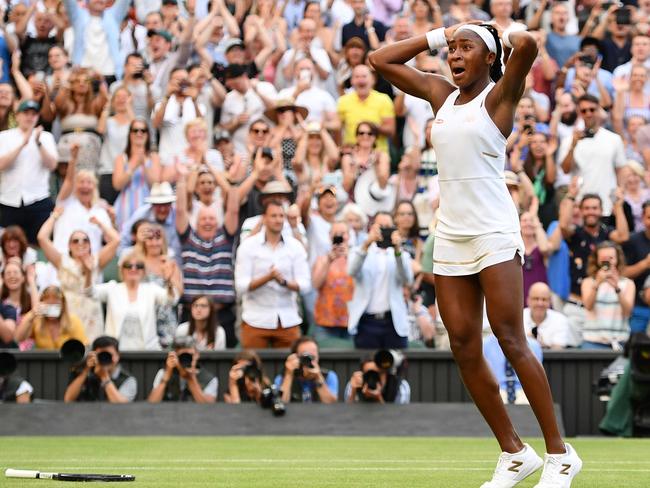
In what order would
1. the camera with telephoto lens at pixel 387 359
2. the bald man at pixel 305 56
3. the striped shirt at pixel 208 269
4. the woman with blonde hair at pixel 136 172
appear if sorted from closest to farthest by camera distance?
the camera with telephoto lens at pixel 387 359 < the striped shirt at pixel 208 269 < the woman with blonde hair at pixel 136 172 < the bald man at pixel 305 56

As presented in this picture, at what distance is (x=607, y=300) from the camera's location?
14320 mm

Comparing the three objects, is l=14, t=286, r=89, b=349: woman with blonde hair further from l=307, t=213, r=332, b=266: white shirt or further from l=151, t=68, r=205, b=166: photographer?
l=151, t=68, r=205, b=166: photographer

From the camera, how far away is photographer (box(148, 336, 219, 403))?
43.3 feet

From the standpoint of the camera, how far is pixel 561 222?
15719mm

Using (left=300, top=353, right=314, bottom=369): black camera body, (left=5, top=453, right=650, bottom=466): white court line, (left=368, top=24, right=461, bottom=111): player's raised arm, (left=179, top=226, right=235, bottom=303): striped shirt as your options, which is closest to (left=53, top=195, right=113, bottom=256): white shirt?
(left=179, top=226, right=235, bottom=303): striped shirt

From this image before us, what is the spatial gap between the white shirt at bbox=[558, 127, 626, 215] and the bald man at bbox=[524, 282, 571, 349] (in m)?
2.52

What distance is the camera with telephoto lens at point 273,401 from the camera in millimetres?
12469

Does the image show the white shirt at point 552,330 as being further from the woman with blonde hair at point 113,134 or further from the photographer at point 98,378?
the woman with blonde hair at point 113,134

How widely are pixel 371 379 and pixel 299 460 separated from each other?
335 cm

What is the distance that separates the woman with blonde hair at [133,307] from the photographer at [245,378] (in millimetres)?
1326

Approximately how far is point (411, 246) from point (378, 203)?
41.2 inches

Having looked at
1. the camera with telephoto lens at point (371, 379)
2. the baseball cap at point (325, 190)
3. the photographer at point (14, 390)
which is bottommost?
the photographer at point (14, 390)

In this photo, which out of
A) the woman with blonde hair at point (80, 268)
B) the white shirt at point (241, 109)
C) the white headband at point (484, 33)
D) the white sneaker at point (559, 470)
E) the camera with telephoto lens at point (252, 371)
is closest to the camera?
the white sneaker at point (559, 470)

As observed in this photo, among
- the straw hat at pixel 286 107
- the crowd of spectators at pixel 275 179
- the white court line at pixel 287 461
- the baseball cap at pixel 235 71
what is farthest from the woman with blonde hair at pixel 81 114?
the white court line at pixel 287 461
